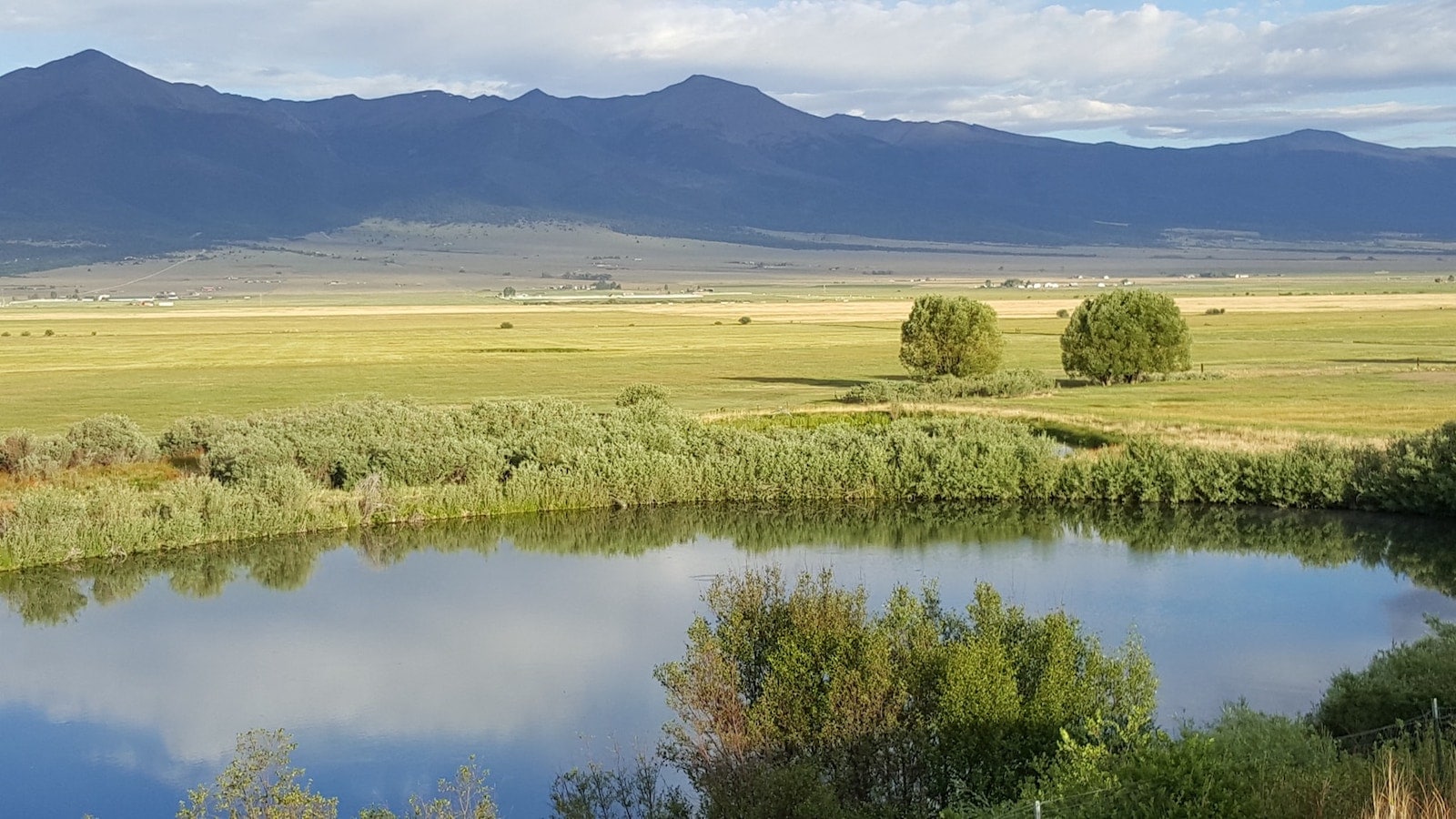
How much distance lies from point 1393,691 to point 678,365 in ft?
196

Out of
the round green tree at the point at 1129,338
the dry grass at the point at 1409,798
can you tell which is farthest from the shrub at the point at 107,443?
the round green tree at the point at 1129,338

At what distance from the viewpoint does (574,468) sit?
38.0 metres

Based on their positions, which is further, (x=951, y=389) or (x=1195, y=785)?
(x=951, y=389)

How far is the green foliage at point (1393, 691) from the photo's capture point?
16594 millimetres

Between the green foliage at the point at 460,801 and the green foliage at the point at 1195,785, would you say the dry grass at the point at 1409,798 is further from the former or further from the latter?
the green foliage at the point at 460,801

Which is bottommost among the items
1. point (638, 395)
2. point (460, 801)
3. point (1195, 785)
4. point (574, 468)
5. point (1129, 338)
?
point (460, 801)

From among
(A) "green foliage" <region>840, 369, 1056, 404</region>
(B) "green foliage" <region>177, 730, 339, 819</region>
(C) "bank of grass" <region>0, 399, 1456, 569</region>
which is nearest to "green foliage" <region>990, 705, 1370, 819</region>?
(B) "green foliage" <region>177, 730, 339, 819</region>

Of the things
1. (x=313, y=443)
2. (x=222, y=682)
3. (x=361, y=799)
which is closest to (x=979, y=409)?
(x=313, y=443)

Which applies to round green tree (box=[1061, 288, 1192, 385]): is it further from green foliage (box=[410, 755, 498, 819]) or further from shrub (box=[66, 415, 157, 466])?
green foliage (box=[410, 755, 498, 819])

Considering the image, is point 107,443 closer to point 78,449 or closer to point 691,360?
point 78,449

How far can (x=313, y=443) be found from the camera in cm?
3766

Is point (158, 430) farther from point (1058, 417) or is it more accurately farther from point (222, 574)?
point (1058, 417)

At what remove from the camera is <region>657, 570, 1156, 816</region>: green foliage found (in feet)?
52.2

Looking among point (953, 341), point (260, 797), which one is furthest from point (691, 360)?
point (260, 797)
